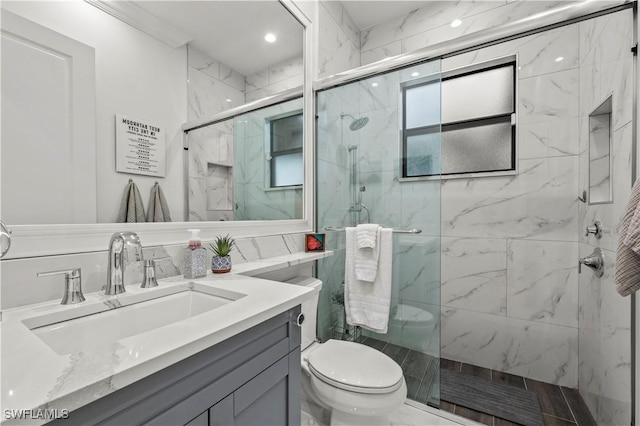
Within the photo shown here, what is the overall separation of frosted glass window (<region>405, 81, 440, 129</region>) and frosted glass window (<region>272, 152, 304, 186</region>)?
69 centimetres

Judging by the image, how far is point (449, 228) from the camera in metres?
2.10

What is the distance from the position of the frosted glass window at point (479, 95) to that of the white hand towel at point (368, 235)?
1.19 meters

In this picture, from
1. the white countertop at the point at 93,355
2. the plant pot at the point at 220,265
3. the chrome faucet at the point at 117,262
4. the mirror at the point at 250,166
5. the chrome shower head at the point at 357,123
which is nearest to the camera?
the white countertop at the point at 93,355

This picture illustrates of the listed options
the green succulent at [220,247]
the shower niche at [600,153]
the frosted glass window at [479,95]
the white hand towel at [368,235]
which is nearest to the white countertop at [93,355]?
the green succulent at [220,247]

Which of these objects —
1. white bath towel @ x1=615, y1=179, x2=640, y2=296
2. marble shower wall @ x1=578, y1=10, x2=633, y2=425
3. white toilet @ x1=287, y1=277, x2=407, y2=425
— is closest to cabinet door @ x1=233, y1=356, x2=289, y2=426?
white toilet @ x1=287, y1=277, x2=407, y2=425

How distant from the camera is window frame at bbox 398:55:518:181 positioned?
1.54 meters

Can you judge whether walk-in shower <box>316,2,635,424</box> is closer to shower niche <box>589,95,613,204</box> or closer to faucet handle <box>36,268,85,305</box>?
shower niche <box>589,95,613,204</box>

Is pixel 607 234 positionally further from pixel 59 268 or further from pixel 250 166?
pixel 59 268

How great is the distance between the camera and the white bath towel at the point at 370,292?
5.21 feet

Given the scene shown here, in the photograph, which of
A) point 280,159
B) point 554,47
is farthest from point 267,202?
point 554,47

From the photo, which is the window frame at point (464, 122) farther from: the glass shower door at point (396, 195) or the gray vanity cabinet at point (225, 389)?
the gray vanity cabinet at point (225, 389)

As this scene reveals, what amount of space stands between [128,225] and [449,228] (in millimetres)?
1980

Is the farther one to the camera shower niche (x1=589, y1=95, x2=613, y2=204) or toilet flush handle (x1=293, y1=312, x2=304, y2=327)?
shower niche (x1=589, y1=95, x2=613, y2=204)

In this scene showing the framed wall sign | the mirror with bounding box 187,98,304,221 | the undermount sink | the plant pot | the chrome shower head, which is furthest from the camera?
the chrome shower head
